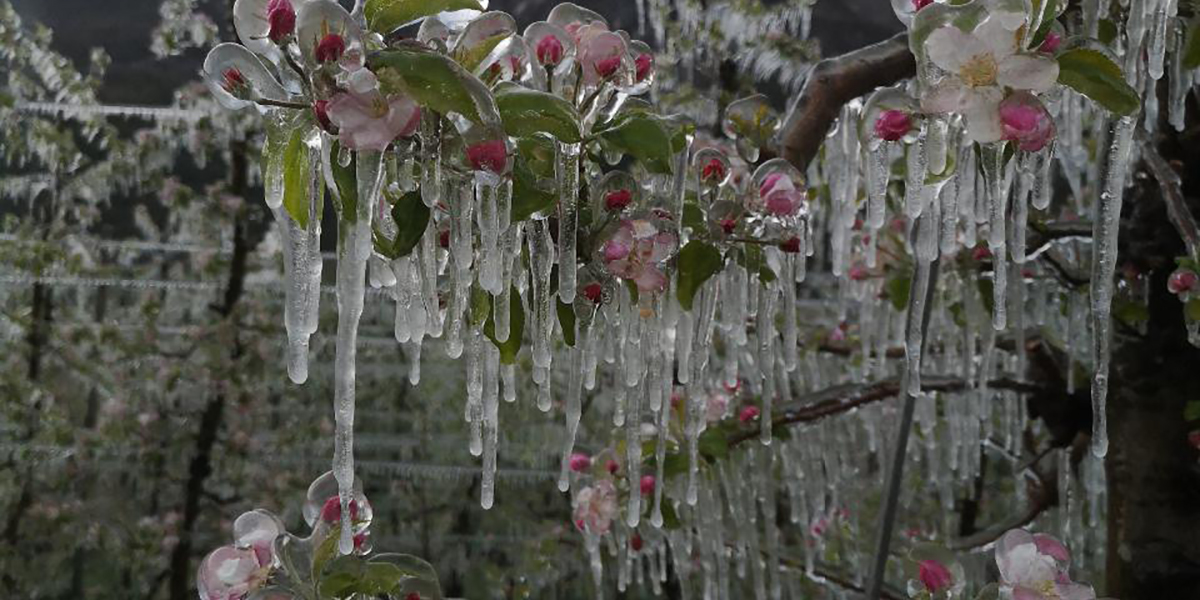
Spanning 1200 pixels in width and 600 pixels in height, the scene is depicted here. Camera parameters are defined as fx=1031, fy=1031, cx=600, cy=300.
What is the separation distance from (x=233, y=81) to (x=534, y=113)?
0.13 meters

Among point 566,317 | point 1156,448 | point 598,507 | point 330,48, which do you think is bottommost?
point 598,507

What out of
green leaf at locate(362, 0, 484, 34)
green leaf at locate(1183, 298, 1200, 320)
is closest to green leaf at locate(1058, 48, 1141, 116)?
green leaf at locate(362, 0, 484, 34)

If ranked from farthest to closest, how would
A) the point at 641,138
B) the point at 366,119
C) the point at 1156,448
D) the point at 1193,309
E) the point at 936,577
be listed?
1. the point at 1156,448
2. the point at 1193,309
3. the point at 936,577
4. the point at 641,138
5. the point at 366,119

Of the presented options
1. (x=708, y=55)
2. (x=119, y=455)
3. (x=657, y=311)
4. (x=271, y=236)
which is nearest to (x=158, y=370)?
(x=119, y=455)

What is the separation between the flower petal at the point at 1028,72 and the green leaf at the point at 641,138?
0.51ft

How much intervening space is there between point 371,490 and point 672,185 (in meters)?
2.76

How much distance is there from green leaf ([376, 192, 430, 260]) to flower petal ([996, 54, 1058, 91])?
10.2 inches

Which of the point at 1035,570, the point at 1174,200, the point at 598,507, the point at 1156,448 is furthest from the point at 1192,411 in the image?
the point at 598,507

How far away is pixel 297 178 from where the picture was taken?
45 centimetres

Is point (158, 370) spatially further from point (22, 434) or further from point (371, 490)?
point (371, 490)

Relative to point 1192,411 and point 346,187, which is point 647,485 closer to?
point 1192,411

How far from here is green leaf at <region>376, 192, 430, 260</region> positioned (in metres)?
0.46

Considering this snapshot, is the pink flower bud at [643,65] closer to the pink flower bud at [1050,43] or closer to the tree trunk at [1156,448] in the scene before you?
the pink flower bud at [1050,43]

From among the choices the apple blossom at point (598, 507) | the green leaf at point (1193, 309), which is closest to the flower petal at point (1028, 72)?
the green leaf at point (1193, 309)
